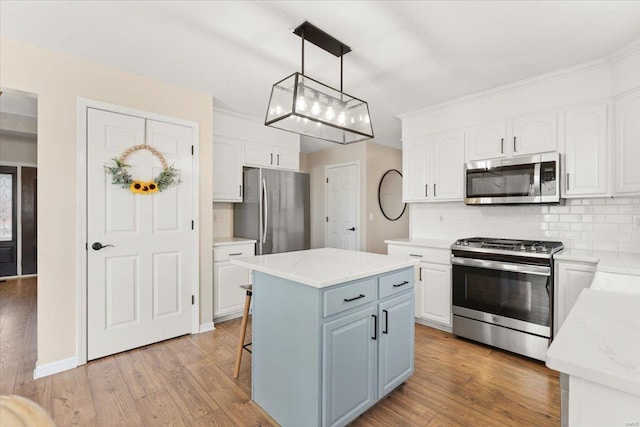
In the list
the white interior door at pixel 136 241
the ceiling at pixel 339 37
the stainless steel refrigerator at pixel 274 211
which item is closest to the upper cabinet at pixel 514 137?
the ceiling at pixel 339 37

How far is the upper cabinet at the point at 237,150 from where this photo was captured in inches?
148

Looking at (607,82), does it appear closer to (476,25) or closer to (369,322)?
(476,25)

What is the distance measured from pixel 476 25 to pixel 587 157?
156cm

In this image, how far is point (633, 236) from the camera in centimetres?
262

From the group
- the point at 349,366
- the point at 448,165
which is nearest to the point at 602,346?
→ the point at 349,366

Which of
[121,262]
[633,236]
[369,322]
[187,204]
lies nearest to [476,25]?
[369,322]

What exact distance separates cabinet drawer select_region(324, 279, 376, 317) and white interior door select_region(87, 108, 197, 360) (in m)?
2.05

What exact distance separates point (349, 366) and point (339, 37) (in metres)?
2.16

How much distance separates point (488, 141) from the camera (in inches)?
126

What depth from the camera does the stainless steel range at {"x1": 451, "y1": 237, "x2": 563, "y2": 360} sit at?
255 cm

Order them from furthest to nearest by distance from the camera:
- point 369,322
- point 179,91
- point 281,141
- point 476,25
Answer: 1. point 281,141
2. point 179,91
3. point 476,25
4. point 369,322

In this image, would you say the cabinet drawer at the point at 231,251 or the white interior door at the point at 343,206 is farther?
the white interior door at the point at 343,206

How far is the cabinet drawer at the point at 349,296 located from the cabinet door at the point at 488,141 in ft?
7.15

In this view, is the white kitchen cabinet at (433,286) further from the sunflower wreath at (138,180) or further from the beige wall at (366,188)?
the sunflower wreath at (138,180)
